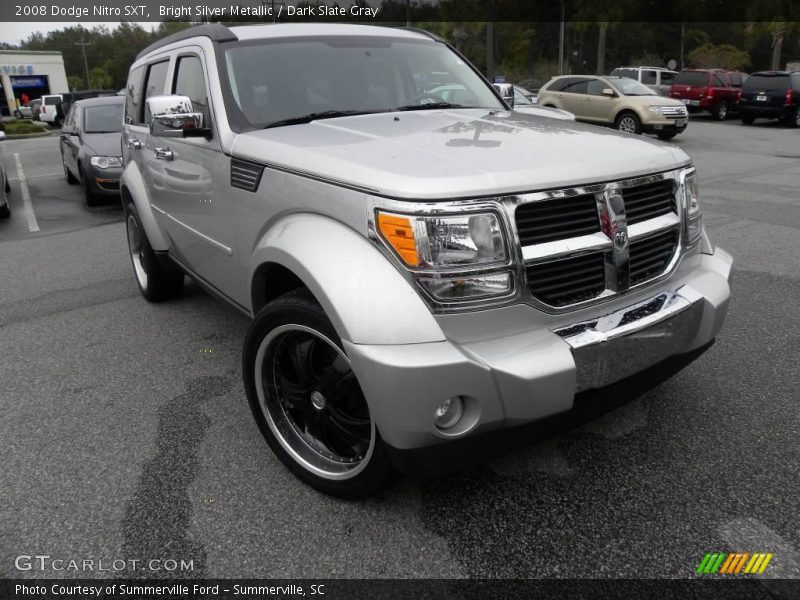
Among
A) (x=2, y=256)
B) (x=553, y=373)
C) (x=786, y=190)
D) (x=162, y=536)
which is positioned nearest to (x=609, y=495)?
(x=553, y=373)

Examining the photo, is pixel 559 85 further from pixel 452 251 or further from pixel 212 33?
pixel 452 251

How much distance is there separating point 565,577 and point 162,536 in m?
1.51

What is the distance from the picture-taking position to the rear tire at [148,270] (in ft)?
15.7

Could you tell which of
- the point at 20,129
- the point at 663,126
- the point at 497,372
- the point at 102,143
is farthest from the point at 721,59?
the point at 497,372

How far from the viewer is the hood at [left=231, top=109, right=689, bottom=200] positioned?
2.15m

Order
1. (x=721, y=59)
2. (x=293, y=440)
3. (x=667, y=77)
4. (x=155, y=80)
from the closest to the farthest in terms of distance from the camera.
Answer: (x=293, y=440), (x=155, y=80), (x=667, y=77), (x=721, y=59)

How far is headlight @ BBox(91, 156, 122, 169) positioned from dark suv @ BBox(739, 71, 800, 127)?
2151 cm

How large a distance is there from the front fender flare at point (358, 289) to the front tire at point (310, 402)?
6.0 inches

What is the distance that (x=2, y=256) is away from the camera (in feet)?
23.4

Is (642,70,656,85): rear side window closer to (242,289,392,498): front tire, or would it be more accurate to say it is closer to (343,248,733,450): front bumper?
(343,248,733,450): front bumper

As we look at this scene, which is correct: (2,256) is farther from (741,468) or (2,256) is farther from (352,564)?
(741,468)

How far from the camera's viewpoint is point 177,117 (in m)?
3.04

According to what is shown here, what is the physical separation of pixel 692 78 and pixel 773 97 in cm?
400

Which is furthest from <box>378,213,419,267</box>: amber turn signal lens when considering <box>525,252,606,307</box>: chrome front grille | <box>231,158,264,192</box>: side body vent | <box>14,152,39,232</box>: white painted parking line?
<box>14,152,39,232</box>: white painted parking line
